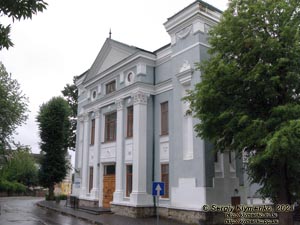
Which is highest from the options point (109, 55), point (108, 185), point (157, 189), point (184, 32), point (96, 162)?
point (109, 55)

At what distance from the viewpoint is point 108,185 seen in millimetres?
23281

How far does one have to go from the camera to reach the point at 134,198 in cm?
1944

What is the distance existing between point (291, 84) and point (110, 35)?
17.6 m

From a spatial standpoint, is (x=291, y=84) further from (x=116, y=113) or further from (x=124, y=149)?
(x=116, y=113)

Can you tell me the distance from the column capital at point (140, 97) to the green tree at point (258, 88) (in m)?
8.64

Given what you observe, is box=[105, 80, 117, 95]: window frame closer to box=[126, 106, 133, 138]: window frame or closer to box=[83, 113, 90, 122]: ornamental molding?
box=[126, 106, 133, 138]: window frame

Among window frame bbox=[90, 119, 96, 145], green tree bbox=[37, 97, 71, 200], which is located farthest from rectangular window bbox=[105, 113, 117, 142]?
green tree bbox=[37, 97, 71, 200]

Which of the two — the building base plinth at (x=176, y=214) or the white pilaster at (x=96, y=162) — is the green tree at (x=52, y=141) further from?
the building base plinth at (x=176, y=214)

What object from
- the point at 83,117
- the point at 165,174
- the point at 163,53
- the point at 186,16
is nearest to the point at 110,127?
the point at 83,117

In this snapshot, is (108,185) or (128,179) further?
(108,185)

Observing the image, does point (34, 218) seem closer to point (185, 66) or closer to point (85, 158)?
point (85, 158)

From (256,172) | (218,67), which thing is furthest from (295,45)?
(256,172)

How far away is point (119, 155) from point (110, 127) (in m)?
3.18

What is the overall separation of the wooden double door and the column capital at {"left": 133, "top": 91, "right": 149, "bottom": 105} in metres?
5.32
